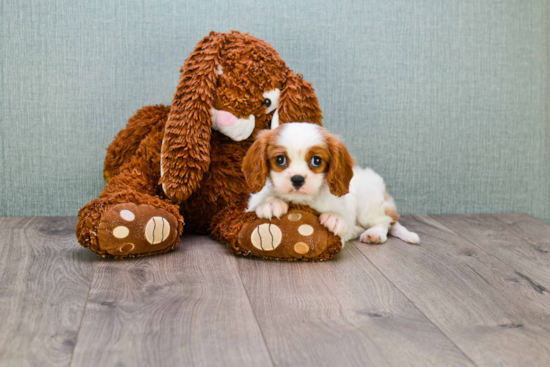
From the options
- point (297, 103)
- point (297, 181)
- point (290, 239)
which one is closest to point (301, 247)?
point (290, 239)

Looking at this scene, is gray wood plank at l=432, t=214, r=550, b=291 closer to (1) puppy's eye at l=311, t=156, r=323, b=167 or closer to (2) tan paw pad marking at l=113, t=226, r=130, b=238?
(1) puppy's eye at l=311, t=156, r=323, b=167

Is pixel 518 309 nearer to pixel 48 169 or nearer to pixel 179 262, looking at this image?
pixel 179 262

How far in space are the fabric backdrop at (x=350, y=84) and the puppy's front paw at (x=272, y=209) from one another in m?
0.62

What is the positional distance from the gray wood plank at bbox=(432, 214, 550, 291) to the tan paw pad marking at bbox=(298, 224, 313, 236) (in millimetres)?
570

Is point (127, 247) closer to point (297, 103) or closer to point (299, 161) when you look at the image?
point (299, 161)

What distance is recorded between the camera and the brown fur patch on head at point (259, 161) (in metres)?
1.43

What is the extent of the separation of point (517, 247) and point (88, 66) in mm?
1535

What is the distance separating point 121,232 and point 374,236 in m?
0.76

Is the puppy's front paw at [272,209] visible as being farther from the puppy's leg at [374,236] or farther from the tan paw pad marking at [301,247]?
the puppy's leg at [374,236]

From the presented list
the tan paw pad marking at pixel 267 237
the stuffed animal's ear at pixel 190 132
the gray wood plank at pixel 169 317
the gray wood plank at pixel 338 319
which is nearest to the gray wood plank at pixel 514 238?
the gray wood plank at pixel 338 319

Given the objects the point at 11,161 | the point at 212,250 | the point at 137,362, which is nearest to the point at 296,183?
the point at 212,250

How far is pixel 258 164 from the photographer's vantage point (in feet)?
4.70

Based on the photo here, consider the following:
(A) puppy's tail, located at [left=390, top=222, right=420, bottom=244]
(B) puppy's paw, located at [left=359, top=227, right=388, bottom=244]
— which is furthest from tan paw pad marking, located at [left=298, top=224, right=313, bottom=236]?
(A) puppy's tail, located at [left=390, top=222, right=420, bottom=244]

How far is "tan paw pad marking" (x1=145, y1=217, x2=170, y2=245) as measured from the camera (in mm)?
1432
